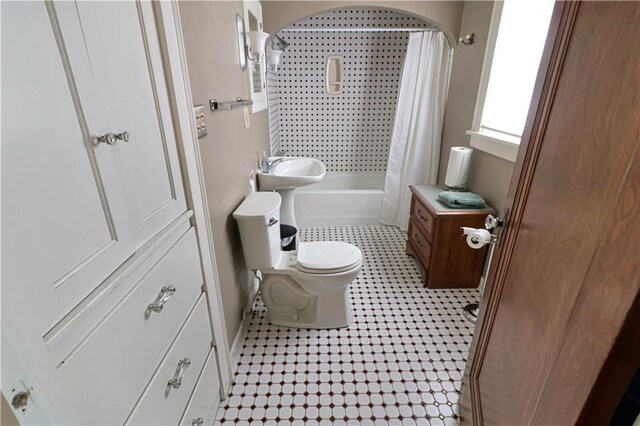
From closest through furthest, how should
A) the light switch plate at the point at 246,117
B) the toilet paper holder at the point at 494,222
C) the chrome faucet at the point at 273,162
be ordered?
the toilet paper holder at the point at 494,222
the light switch plate at the point at 246,117
the chrome faucet at the point at 273,162

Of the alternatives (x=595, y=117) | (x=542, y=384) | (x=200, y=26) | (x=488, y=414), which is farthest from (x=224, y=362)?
(x=595, y=117)

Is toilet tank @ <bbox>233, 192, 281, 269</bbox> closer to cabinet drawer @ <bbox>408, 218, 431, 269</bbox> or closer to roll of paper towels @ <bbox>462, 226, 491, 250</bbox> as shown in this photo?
roll of paper towels @ <bbox>462, 226, 491, 250</bbox>

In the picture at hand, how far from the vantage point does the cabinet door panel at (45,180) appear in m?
0.47

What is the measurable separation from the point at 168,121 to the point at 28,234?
0.55m

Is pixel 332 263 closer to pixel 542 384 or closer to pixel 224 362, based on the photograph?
pixel 224 362

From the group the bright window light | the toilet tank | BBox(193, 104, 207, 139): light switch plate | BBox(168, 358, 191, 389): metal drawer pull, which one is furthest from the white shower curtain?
BBox(168, 358, 191, 389): metal drawer pull

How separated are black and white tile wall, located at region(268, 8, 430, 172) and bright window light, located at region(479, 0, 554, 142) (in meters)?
1.72

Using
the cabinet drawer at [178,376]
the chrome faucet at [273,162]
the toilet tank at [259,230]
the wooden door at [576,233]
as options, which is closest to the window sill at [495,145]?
the wooden door at [576,233]

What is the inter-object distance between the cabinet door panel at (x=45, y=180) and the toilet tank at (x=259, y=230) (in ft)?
3.11

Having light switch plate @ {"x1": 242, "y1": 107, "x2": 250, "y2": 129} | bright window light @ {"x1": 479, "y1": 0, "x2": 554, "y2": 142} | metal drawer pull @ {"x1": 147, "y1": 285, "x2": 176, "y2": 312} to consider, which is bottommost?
metal drawer pull @ {"x1": 147, "y1": 285, "x2": 176, "y2": 312}

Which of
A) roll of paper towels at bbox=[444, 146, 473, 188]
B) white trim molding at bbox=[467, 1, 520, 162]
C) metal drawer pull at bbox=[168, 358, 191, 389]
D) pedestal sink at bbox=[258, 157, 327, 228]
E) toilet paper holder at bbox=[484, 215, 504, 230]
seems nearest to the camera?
metal drawer pull at bbox=[168, 358, 191, 389]

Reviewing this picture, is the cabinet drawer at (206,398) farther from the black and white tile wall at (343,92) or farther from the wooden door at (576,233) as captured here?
the black and white tile wall at (343,92)

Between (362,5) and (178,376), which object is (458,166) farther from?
(178,376)

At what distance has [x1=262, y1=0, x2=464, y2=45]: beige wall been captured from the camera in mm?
2538
